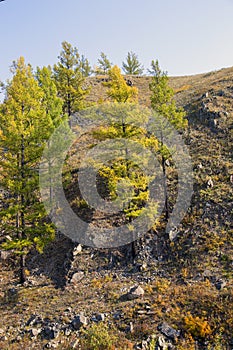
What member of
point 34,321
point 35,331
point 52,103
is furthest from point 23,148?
point 35,331

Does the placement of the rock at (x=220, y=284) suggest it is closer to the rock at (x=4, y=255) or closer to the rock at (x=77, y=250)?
the rock at (x=77, y=250)

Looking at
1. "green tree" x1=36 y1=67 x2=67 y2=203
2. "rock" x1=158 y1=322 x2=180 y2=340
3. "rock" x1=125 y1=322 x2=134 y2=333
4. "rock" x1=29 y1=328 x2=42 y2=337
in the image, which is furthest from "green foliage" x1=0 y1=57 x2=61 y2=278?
"rock" x1=158 y1=322 x2=180 y2=340

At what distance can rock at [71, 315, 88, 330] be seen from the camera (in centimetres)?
1301

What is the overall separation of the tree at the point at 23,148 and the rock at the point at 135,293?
6.02 metres

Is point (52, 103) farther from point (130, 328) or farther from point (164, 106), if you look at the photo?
point (130, 328)

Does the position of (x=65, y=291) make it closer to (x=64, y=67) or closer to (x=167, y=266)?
(x=167, y=266)

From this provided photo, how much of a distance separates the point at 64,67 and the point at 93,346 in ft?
96.0

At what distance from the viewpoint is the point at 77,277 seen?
17.5 metres

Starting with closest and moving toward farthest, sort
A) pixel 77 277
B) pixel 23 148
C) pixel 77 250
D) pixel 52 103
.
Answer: pixel 77 277, pixel 23 148, pixel 77 250, pixel 52 103

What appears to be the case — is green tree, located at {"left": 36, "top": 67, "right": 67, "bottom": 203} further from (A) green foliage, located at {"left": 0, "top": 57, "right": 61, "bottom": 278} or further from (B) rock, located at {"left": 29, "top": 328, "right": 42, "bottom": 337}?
(B) rock, located at {"left": 29, "top": 328, "right": 42, "bottom": 337}

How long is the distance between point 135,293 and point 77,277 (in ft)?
14.5

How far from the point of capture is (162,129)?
21.8 metres

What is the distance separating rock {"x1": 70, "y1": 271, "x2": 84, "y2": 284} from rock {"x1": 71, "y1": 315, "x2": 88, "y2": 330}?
390 centimetres

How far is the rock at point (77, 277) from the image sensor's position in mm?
17233
